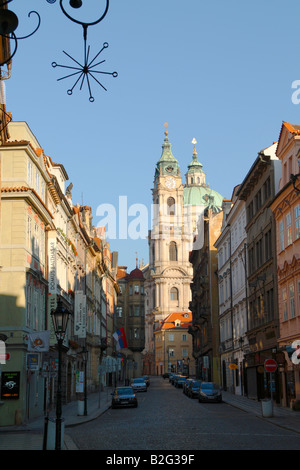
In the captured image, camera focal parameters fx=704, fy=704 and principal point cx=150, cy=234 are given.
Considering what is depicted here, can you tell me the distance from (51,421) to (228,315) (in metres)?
46.5

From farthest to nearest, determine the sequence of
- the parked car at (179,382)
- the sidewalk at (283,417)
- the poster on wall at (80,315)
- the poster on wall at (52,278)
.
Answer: the parked car at (179,382), the poster on wall at (80,315), the poster on wall at (52,278), the sidewalk at (283,417)

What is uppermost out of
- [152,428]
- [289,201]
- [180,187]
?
[180,187]

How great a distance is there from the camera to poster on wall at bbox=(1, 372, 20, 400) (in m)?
31.5

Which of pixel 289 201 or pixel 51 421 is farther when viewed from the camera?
pixel 289 201

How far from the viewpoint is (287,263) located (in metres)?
38.4

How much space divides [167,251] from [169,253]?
795 millimetres

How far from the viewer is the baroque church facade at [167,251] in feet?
557

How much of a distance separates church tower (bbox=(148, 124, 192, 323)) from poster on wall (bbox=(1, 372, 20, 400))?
450ft

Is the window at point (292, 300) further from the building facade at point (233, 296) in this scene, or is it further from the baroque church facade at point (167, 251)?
the baroque church facade at point (167, 251)

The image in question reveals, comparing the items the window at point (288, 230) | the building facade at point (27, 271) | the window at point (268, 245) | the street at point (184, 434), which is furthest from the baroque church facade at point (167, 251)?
the street at point (184, 434)

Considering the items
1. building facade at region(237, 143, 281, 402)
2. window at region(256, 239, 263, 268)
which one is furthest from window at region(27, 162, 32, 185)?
window at region(256, 239, 263, 268)

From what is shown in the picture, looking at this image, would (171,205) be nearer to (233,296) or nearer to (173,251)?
(173,251)
